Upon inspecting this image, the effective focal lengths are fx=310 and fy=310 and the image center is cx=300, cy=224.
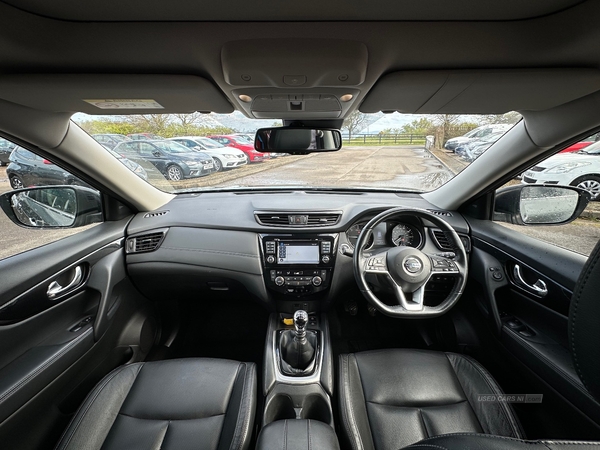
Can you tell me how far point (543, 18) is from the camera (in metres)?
1.17

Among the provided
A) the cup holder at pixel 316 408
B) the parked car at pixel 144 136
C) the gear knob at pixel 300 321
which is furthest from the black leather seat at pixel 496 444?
the parked car at pixel 144 136

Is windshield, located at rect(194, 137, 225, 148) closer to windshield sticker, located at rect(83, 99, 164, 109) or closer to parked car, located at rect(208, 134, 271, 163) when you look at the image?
parked car, located at rect(208, 134, 271, 163)

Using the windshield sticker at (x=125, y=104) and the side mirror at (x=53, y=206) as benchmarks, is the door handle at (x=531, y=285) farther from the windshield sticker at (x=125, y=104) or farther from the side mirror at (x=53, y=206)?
the side mirror at (x=53, y=206)

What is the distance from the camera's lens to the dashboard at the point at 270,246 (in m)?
2.46

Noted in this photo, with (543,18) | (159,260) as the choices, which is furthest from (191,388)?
(543,18)

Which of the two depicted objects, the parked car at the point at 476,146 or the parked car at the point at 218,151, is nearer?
the parked car at the point at 476,146

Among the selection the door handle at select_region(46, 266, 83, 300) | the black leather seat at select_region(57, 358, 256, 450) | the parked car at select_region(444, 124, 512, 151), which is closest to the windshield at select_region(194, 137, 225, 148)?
the door handle at select_region(46, 266, 83, 300)

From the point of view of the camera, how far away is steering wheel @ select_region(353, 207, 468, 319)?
6.23ft

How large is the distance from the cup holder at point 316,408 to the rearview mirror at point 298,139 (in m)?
1.63

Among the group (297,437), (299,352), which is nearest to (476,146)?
(299,352)

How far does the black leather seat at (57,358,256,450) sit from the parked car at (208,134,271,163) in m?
1.59

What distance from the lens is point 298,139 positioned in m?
2.15

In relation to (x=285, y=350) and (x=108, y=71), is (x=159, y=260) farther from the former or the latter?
(x=108, y=71)

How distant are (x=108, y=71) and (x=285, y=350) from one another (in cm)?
197
